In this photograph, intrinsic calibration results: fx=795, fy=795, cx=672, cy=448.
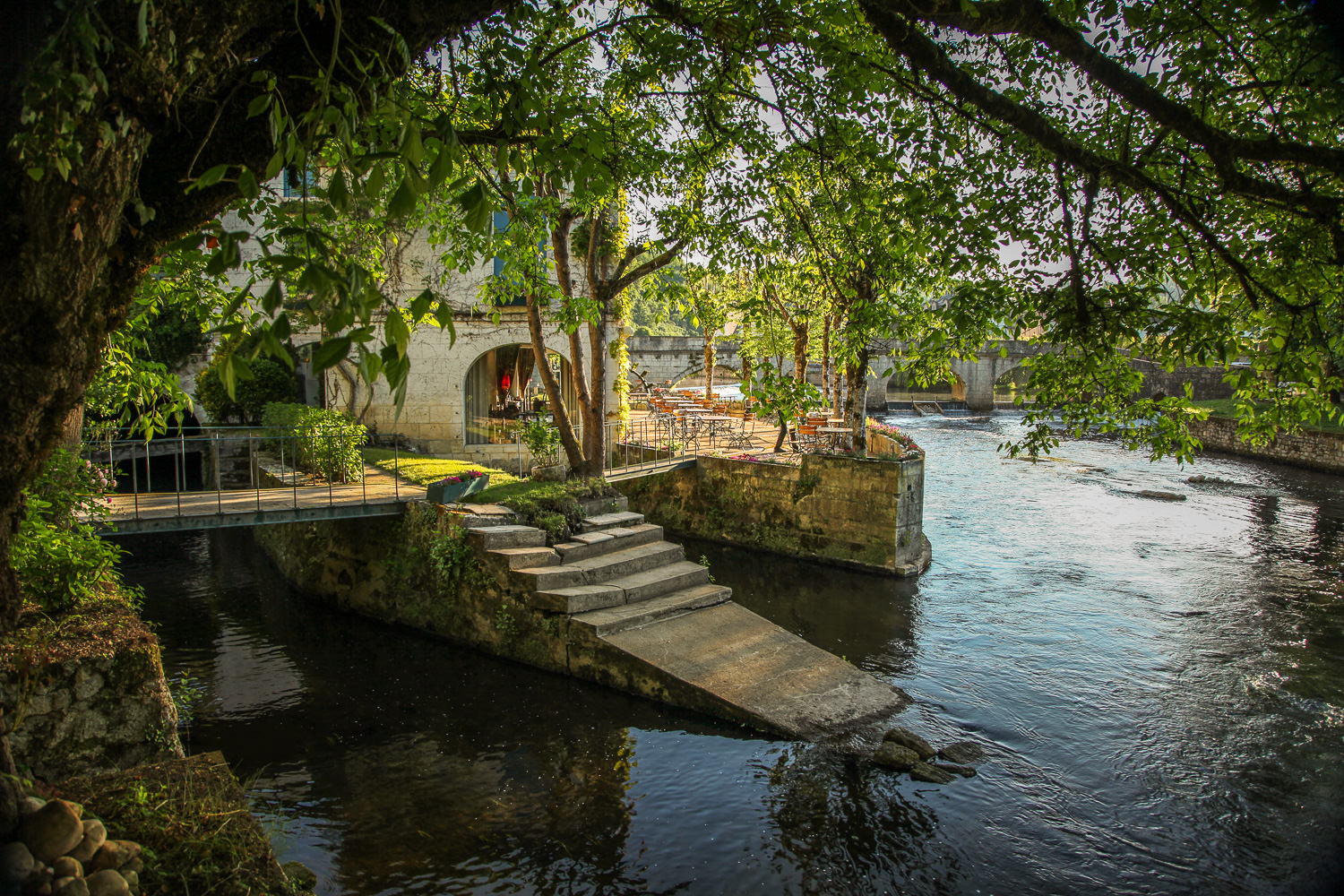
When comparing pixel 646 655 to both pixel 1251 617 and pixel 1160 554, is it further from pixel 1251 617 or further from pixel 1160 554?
pixel 1160 554

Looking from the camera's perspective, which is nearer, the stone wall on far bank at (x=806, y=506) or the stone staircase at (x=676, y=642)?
the stone staircase at (x=676, y=642)

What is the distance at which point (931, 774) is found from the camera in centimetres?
745

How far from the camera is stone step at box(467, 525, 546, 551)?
33.2 feet

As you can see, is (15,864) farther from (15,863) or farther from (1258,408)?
(1258,408)

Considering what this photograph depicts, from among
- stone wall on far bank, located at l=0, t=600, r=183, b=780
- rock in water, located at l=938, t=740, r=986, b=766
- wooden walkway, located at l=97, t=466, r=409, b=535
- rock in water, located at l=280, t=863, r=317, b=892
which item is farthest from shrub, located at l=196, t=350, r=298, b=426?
rock in water, located at l=938, t=740, r=986, b=766

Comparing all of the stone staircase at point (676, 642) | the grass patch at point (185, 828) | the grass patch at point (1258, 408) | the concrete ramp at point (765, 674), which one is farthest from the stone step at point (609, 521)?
the grass patch at point (1258, 408)

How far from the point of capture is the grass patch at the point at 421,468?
13.0 m

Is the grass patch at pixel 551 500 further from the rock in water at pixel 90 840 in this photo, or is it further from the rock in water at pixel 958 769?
the rock in water at pixel 90 840

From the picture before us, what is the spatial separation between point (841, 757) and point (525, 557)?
173 inches

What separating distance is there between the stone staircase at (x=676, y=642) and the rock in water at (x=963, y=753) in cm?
69

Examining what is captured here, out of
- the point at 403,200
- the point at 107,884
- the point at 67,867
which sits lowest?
the point at 107,884

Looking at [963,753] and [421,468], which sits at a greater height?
[421,468]

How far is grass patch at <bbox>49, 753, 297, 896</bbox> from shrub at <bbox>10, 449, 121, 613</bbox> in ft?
7.42

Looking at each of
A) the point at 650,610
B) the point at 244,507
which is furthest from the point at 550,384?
the point at 244,507
